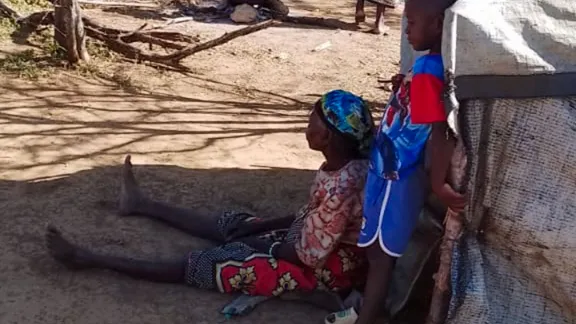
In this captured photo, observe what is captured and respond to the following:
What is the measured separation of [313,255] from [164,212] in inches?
38.5

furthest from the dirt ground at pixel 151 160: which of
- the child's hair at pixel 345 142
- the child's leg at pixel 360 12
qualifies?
the child's leg at pixel 360 12

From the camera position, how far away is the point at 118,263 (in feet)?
11.5

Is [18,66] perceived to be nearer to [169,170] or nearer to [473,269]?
[169,170]

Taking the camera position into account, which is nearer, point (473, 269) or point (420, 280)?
point (473, 269)

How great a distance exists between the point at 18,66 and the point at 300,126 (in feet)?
6.79

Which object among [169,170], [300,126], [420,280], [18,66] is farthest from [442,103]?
[18,66]

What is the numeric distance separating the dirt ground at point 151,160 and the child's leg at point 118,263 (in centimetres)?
5

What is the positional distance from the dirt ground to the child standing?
1.58ft

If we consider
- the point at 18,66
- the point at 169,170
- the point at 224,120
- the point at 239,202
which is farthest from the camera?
the point at 18,66

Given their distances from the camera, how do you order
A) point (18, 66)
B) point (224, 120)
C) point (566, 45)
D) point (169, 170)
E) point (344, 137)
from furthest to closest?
point (18, 66), point (224, 120), point (169, 170), point (344, 137), point (566, 45)

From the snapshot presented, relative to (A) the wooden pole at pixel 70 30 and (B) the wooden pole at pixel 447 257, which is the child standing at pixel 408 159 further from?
(A) the wooden pole at pixel 70 30

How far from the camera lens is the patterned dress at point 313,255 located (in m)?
3.19

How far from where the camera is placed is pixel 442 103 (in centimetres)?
272

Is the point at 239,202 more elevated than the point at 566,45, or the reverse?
the point at 566,45
